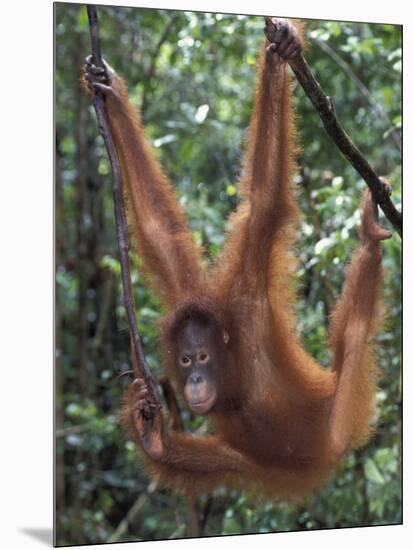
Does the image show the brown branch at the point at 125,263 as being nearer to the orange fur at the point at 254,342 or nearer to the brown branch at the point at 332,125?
the orange fur at the point at 254,342

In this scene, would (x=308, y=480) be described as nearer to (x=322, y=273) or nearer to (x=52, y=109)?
(x=322, y=273)

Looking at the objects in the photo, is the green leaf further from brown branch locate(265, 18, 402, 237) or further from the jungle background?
brown branch locate(265, 18, 402, 237)

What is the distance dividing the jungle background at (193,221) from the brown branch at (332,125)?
1.77ft

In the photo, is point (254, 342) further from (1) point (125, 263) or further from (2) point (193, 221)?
(2) point (193, 221)

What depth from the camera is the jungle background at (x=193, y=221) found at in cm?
470

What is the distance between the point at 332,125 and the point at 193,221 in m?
1.75

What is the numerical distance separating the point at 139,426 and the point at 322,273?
1413 mm

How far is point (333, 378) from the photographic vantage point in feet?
13.3

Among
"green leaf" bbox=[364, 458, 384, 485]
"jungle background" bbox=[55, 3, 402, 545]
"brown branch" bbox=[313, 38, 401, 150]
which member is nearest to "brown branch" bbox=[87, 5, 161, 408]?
"jungle background" bbox=[55, 3, 402, 545]

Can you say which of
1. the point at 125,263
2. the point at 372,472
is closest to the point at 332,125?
the point at 125,263

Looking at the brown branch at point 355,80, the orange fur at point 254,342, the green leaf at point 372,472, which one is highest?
the brown branch at point 355,80

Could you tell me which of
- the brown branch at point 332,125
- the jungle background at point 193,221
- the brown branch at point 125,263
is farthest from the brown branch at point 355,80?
the brown branch at point 125,263

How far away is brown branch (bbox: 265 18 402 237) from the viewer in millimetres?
3385

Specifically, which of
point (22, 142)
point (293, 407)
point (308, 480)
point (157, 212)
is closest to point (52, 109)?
point (22, 142)
